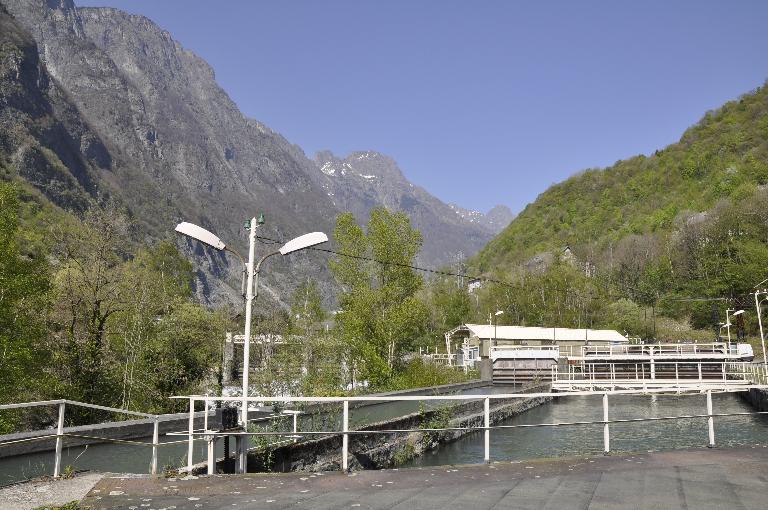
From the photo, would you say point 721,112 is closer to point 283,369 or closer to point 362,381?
point 362,381

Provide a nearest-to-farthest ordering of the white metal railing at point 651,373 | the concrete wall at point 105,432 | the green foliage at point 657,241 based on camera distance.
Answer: the concrete wall at point 105,432 → the white metal railing at point 651,373 → the green foliage at point 657,241

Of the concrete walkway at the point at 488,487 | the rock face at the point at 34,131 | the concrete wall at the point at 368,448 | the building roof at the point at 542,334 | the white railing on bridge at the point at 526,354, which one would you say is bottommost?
the concrete wall at the point at 368,448

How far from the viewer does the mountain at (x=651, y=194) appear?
91.8 meters

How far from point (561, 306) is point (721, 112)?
65036 millimetres

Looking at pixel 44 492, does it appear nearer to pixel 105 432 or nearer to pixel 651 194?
pixel 105 432

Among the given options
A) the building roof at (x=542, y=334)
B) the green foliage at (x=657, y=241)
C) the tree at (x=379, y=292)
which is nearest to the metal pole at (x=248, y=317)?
the tree at (x=379, y=292)

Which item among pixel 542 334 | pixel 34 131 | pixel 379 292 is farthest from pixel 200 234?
pixel 34 131

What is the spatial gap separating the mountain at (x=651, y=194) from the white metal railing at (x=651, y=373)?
1497 inches

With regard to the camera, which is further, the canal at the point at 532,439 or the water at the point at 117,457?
the canal at the point at 532,439

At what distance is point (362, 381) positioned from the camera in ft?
107

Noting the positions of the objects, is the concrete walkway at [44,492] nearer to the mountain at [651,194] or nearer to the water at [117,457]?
the water at [117,457]

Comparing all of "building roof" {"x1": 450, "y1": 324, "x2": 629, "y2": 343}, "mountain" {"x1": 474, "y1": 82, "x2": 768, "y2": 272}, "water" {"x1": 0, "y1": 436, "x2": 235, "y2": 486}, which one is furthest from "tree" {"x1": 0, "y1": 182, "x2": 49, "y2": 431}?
"mountain" {"x1": 474, "y1": 82, "x2": 768, "y2": 272}

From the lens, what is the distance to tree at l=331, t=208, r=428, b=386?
3288 centimetres

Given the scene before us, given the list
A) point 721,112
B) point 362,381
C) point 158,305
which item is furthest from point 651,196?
point 158,305
